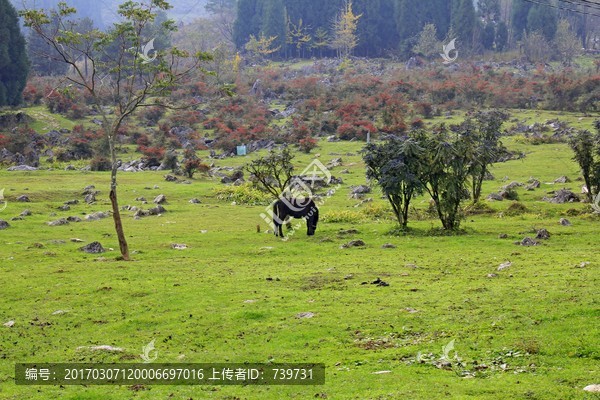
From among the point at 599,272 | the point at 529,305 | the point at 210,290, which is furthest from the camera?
the point at 210,290

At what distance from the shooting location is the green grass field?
1270cm

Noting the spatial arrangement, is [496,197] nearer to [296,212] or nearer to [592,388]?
[296,212]

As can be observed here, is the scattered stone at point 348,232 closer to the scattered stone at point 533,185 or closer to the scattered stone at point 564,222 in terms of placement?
the scattered stone at point 564,222

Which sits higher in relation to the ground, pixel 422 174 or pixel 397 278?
pixel 422 174

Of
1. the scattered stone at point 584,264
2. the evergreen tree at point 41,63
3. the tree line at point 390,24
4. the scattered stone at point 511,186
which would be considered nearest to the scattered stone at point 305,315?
the scattered stone at point 584,264

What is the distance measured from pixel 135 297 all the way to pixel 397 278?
24.7 feet

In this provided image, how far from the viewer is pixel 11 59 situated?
260 ft

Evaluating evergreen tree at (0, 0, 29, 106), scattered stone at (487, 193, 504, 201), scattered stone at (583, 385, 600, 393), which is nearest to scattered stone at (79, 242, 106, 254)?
scattered stone at (487, 193, 504, 201)

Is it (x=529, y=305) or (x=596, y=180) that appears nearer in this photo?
(x=529, y=305)

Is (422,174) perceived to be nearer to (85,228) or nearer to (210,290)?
(210,290)

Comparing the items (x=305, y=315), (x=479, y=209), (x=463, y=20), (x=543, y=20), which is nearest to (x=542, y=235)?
(x=479, y=209)

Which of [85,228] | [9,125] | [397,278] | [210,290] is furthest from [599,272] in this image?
[9,125]

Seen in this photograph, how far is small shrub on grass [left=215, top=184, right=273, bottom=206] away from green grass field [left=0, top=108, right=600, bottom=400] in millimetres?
6747

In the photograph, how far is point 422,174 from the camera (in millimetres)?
29766
